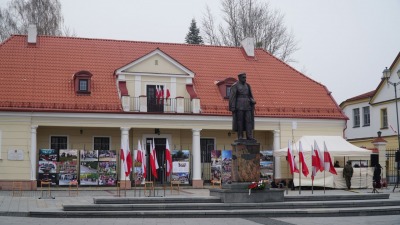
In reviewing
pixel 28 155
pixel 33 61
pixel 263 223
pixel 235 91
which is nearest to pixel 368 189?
pixel 235 91

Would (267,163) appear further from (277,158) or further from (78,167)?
(78,167)

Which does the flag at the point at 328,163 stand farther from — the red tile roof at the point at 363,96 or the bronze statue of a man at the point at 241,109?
the red tile roof at the point at 363,96

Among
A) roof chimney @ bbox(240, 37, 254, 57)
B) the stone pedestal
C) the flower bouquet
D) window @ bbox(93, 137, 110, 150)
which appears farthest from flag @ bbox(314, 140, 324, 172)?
roof chimney @ bbox(240, 37, 254, 57)

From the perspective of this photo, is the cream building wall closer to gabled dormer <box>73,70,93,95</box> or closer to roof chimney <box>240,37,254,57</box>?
gabled dormer <box>73,70,93,95</box>

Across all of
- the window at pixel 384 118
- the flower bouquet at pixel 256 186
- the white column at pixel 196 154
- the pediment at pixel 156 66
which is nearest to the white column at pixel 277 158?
the white column at pixel 196 154

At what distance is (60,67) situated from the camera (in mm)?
32469

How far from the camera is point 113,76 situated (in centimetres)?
3275

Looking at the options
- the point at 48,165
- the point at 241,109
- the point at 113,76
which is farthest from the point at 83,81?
the point at 241,109

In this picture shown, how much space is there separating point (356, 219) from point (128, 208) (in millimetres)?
7001

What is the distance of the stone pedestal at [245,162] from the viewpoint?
67.1 ft

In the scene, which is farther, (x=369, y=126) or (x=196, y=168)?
(x=369, y=126)

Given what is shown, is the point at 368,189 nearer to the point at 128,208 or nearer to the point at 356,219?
the point at 356,219

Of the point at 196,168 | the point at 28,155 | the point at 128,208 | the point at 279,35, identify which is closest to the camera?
the point at 128,208

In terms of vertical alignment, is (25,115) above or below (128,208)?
above
